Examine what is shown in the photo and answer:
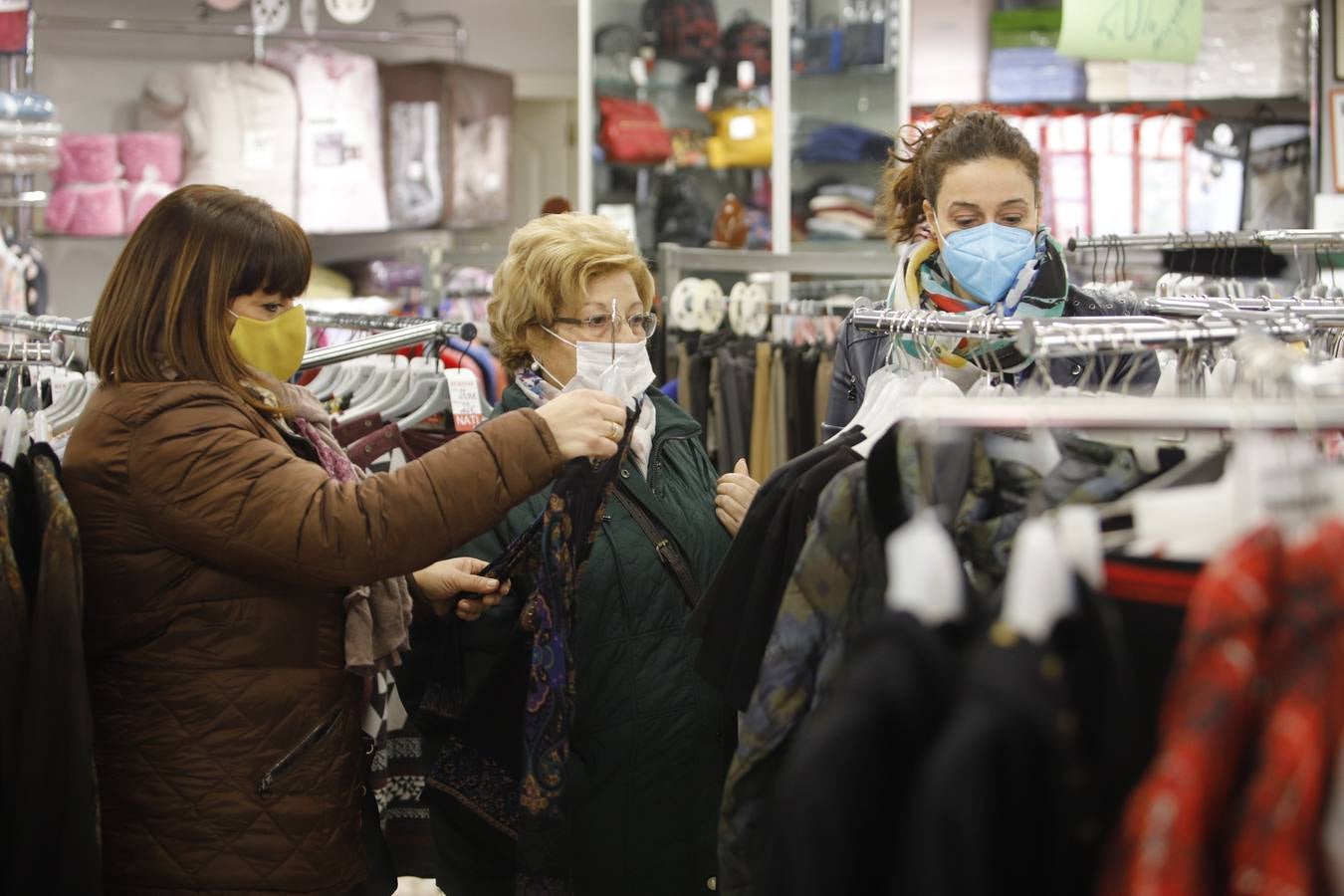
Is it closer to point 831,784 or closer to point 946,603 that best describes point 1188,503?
point 946,603

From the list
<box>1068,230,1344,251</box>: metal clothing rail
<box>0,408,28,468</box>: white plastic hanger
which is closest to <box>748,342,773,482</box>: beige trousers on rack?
<box>1068,230,1344,251</box>: metal clothing rail

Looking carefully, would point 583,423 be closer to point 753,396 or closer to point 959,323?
point 959,323

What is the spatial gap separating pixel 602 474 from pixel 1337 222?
2.63 metres

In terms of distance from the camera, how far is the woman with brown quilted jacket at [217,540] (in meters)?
1.65

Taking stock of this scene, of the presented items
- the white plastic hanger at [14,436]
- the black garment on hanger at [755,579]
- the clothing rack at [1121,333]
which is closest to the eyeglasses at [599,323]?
the black garment on hanger at [755,579]

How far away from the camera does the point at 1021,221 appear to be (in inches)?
86.4

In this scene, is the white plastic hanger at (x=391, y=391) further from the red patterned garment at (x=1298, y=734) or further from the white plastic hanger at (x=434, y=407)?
the red patterned garment at (x=1298, y=734)

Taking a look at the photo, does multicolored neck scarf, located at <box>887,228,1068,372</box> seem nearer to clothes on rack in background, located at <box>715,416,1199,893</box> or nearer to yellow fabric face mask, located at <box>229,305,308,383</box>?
clothes on rack in background, located at <box>715,416,1199,893</box>

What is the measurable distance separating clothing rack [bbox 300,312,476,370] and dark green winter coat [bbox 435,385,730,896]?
1.68 ft

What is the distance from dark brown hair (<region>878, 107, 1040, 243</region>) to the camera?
2.22 metres

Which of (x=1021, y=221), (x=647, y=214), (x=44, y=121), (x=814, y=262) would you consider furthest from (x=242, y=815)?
(x=647, y=214)

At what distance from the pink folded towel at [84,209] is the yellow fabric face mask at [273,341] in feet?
13.4

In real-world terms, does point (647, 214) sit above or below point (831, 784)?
above

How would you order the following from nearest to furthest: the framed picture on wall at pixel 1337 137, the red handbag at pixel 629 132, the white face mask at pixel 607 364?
1. the white face mask at pixel 607 364
2. the framed picture on wall at pixel 1337 137
3. the red handbag at pixel 629 132
